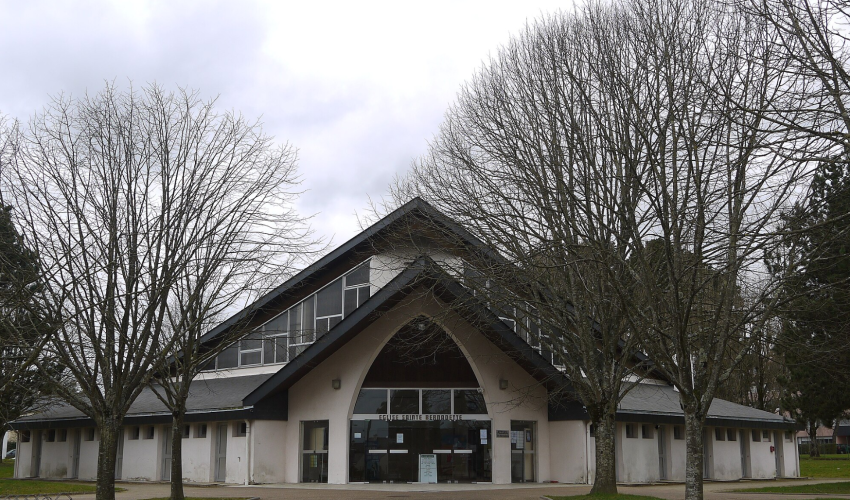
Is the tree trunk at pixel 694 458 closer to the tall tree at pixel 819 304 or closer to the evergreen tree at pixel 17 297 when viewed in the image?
the tall tree at pixel 819 304

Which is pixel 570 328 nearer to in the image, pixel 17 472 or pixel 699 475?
pixel 699 475

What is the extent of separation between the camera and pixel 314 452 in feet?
88.7

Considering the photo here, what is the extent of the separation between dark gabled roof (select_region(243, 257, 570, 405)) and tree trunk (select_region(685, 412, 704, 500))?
9259 millimetres

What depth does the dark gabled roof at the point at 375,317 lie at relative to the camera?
80.0 ft

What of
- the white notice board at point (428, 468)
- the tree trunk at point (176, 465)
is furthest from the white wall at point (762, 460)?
the tree trunk at point (176, 465)

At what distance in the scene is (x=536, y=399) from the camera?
2770cm

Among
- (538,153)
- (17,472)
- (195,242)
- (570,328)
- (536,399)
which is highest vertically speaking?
(538,153)

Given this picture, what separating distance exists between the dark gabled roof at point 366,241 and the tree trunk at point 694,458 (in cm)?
671

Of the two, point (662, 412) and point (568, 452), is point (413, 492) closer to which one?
point (568, 452)

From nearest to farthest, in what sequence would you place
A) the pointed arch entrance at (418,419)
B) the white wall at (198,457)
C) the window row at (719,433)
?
the pointed arch entrance at (418,419) → the window row at (719,433) → the white wall at (198,457)

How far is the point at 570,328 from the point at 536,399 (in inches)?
282

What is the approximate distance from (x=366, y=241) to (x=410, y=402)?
219 inches

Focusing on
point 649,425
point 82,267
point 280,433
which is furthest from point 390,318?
point 82,267

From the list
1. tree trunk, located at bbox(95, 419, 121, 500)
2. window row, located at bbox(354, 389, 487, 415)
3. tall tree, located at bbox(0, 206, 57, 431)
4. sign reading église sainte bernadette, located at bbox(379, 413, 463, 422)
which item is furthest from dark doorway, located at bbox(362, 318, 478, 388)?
tree trunk, located at bbox(95, 419, 121, 500)
